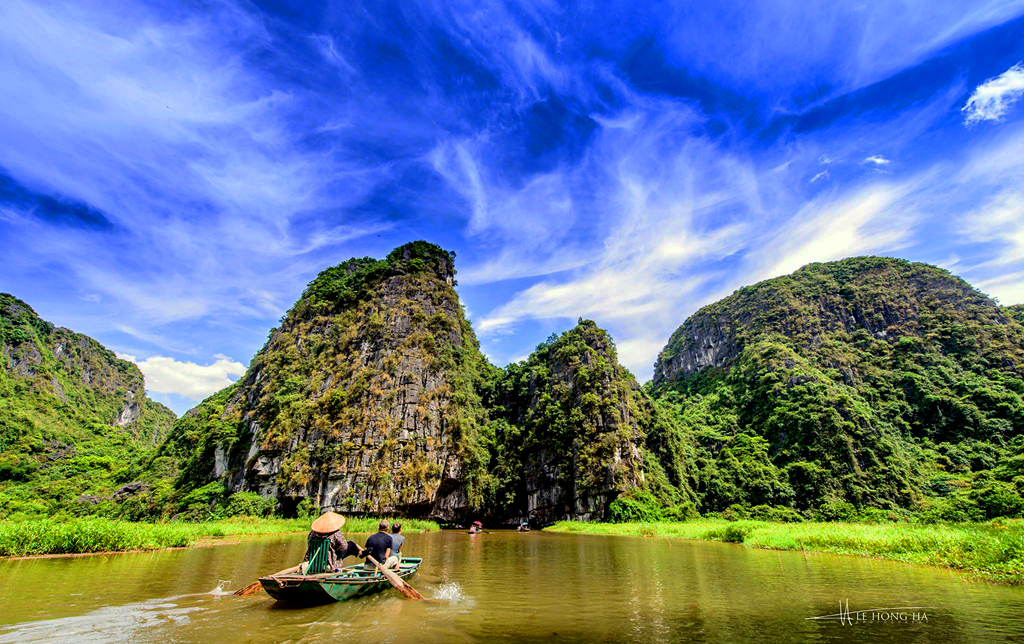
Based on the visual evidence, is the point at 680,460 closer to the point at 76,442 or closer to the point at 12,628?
the point at 12,628

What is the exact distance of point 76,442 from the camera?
6950cm

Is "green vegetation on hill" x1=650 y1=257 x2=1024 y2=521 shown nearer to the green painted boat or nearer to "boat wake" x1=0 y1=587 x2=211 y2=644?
the green painted boat

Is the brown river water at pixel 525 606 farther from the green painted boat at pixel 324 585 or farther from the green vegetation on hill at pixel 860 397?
the green vegetation on hill at pixel 860 397

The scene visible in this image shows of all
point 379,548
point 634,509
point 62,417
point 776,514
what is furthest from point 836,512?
point 62,417

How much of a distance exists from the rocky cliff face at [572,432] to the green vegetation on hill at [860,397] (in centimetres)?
1525

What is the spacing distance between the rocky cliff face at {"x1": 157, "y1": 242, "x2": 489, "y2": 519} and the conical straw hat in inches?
1409

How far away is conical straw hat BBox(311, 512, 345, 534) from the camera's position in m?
10.6

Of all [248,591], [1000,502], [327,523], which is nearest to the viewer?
[248,591]

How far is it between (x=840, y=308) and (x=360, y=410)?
3624 inches

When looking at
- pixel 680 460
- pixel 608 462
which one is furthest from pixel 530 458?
pixel 680 460

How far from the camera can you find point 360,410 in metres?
49.9

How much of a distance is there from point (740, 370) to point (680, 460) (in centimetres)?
3169

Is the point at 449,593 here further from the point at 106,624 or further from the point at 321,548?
the point at 106,624

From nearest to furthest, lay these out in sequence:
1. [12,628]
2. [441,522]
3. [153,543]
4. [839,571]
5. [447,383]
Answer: [12,628] < [839,571] < [153,543] < [441,522] < [447,383]
